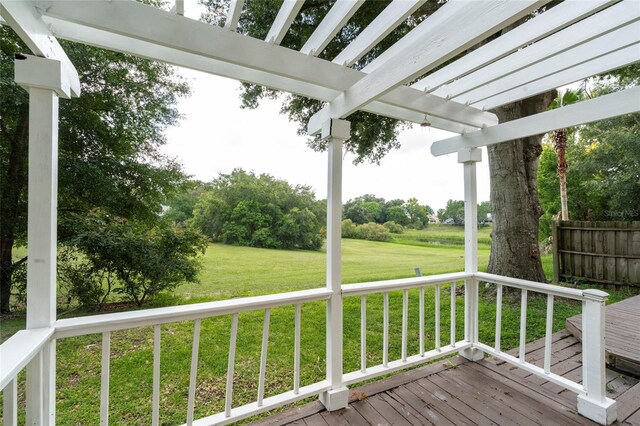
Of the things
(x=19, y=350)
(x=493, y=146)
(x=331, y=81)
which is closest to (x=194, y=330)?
(x=19, y=350)

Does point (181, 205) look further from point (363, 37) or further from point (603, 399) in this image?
point (603, 399)

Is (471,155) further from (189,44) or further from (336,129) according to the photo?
(189,44)

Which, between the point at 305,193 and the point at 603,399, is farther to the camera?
the point at 305,193


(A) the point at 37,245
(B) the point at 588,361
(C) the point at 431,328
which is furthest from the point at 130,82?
(B) the point at 588,361

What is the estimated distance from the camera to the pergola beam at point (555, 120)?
1895 millimetres

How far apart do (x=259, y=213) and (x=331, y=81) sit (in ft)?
5.86

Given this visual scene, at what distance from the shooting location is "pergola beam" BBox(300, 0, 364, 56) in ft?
4.69

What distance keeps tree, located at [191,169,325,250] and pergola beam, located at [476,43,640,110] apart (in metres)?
1.98

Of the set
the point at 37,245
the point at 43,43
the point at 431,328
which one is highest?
the point at 43,43

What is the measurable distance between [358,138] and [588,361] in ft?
12.5

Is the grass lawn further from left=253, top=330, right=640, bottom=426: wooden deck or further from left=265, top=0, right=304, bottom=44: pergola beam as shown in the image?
left=265, top=0, right=304, bottom=44: pergola beam

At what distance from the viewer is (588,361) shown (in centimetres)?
198

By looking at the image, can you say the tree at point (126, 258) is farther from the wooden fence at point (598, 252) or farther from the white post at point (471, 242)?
the wooden fence at point (598, 252)

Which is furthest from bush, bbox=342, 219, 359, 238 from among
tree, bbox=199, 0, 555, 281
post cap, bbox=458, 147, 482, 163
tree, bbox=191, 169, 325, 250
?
tree, bbox=199, 0, 555, 281
